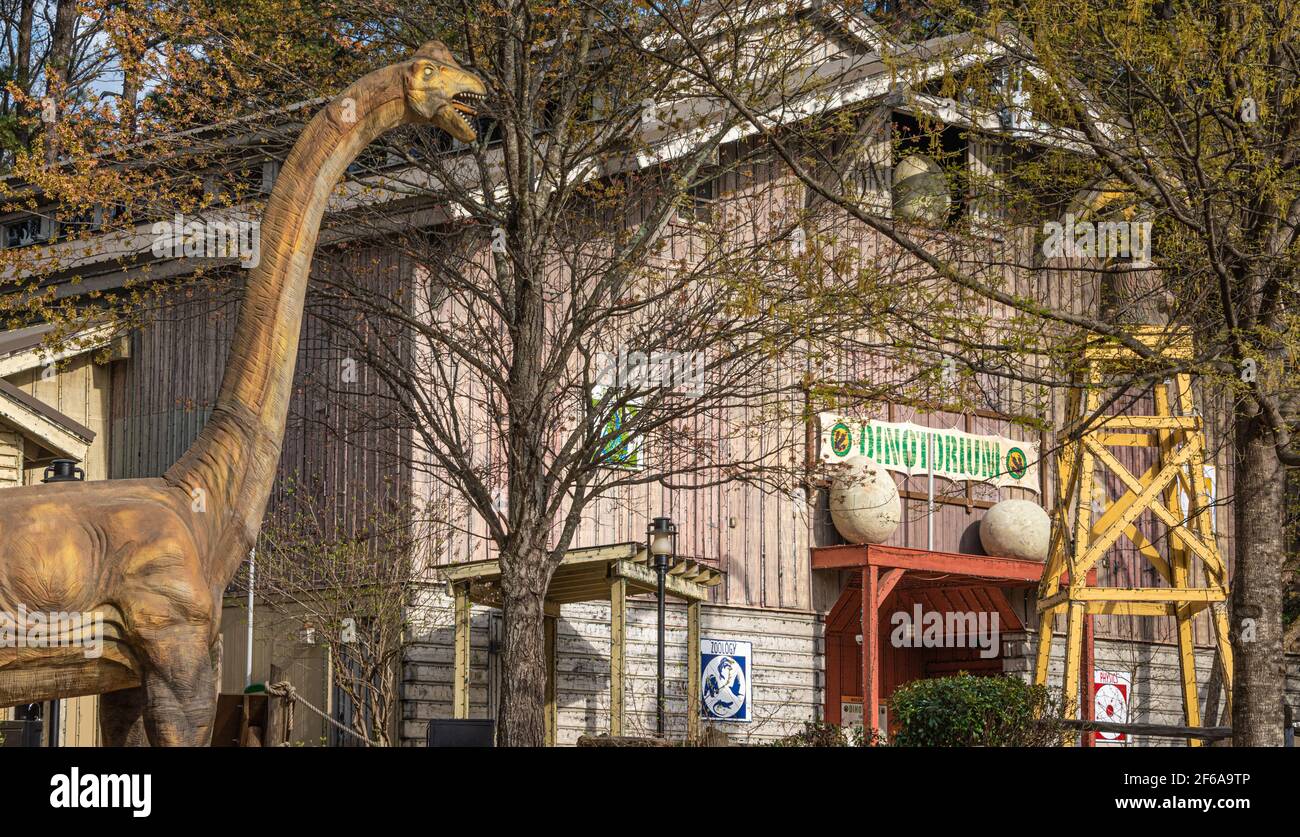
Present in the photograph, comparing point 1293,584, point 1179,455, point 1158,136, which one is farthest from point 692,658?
point 1293,584

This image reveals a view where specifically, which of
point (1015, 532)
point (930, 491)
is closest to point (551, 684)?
point (930, 491)

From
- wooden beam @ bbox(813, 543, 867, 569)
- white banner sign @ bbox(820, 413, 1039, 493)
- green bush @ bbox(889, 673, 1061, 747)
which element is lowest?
green bush @ bbox(889, 673, 1061, 747)

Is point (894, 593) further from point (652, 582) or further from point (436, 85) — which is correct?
point (436, 85)

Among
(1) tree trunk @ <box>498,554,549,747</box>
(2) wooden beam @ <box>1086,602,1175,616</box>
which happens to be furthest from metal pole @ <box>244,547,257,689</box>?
(2) wooden beam @ <box>1086,602,1175,616</box>

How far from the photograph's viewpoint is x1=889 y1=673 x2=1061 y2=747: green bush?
14648mm

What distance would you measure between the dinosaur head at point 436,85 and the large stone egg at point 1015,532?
1940cm

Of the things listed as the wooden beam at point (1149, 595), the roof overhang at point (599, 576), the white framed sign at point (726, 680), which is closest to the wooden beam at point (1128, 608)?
the wooden beam at point (1149, 595)

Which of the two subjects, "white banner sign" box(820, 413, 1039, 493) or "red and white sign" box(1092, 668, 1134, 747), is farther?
"red and white sign" box(1092, 668, 1134, 747)

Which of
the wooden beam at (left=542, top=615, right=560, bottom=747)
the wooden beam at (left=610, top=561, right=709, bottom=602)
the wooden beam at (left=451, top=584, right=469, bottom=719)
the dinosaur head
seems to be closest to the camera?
the dinosaur head

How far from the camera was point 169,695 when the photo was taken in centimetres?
581

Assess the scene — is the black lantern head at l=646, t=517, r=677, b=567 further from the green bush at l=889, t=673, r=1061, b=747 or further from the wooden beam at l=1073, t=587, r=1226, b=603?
the wooden beam at l=1073, t=587, r=1226, b=603

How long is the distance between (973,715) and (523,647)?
4.26 m

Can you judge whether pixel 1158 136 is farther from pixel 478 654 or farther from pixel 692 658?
pixel 478 654

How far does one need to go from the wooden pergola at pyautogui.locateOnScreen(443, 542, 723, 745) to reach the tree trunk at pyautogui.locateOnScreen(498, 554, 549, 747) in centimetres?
361
